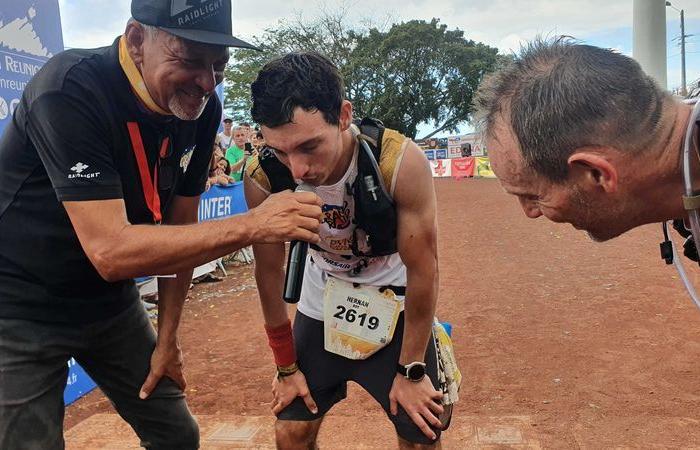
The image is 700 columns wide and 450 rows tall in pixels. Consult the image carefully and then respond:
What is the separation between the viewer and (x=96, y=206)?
181 cm

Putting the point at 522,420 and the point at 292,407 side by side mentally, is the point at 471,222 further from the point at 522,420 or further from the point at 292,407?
the point at 292,407

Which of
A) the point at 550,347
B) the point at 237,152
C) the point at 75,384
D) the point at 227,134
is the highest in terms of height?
the point at 227,134

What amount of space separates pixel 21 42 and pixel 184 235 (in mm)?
2932

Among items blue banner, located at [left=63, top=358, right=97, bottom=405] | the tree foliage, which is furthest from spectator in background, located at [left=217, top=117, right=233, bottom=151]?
the tree foliage

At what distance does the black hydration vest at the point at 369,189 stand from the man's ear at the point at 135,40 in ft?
2.03

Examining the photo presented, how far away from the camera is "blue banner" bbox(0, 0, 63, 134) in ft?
12.0

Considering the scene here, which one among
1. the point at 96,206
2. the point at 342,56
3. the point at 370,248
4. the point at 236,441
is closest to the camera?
the point at 96,206

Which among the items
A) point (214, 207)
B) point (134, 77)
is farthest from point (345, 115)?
point (214, 207)

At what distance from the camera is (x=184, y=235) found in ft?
5.83

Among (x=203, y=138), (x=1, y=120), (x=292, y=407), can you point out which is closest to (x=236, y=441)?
(x=292, y=407)

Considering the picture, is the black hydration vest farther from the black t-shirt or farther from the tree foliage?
the tree foliage

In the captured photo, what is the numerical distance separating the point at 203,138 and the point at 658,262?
286 inches

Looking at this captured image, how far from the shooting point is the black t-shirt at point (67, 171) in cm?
185

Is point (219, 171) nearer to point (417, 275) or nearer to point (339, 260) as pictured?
point (339, 260)
